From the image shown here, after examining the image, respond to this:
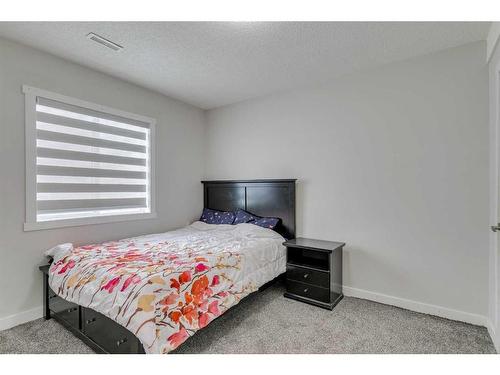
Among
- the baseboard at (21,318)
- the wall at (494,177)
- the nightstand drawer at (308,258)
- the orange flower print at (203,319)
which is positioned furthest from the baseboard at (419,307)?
the baseboard at (21,318)

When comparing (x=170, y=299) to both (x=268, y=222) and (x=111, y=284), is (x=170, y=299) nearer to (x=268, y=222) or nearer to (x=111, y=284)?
(x=111, y=284)

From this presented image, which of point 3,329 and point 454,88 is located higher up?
point 454,88

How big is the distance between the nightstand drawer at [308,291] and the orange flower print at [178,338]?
1.38 m

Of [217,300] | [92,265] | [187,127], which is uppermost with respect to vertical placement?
[187,127]

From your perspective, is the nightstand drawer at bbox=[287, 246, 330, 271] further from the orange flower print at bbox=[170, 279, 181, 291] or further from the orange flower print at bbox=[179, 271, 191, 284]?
the orange flower print at bbox=[170, 279, 181, 291]

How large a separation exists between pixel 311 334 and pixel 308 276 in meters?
0.67

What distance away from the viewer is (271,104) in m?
3.43

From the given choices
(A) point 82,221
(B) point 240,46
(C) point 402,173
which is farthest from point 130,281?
(C) point 402,173

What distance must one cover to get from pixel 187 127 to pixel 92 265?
94.4 inches

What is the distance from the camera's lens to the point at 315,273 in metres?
2.61

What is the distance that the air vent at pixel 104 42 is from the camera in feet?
6.89

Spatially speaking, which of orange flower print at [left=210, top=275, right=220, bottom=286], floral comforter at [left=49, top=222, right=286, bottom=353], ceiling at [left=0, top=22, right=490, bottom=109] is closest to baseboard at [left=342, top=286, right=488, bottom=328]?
floral comforter at [left=49, top=222, right=286, bottom=353]
